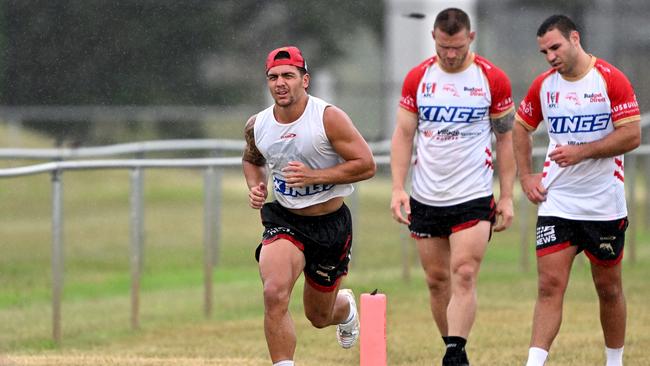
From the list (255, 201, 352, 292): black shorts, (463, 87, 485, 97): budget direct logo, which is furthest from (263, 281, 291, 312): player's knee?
(463, 87, 485, 97): budget direct logo

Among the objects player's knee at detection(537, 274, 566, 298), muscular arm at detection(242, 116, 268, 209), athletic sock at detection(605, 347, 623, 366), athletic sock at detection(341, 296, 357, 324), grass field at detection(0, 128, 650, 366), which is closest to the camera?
player's knee at detection(537, 274, 566, 298)

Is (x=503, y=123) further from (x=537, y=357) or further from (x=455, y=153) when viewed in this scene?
(x=537, y=357)

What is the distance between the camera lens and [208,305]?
1257cm

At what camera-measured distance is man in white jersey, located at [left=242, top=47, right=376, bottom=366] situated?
8.33 m

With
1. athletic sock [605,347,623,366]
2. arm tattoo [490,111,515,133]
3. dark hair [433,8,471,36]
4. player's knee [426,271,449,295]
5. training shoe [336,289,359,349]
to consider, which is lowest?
athletic sock [605,347,623,366]

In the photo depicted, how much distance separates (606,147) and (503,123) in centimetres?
92

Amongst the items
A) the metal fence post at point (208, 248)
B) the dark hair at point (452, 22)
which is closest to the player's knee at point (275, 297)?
the dark hair at point (452, 22)

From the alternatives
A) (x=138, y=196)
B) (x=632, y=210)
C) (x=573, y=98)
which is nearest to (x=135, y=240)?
(x=138, y=196)

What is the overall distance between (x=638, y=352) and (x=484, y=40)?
1464cm

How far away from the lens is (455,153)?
30.6 feet

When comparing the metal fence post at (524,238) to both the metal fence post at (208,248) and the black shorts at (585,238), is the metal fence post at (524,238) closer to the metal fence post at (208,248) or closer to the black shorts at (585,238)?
the metal fence post at (208,248)

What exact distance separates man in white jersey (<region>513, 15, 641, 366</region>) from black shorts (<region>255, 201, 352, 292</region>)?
1174 mm

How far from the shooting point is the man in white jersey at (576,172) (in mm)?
8562

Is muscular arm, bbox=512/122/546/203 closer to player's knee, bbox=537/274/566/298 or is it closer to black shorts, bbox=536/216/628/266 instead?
black shorts, bbox=536/216/628/266
